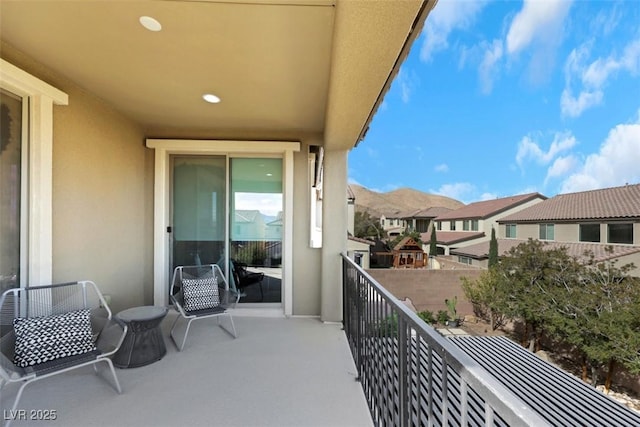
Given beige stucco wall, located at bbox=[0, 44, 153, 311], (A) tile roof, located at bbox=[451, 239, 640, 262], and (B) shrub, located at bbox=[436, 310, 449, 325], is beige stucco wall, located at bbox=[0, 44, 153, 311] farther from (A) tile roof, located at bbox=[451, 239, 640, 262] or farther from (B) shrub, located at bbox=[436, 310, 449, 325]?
(A) tile roof, located at bbox=[451, 239, 640, 262]

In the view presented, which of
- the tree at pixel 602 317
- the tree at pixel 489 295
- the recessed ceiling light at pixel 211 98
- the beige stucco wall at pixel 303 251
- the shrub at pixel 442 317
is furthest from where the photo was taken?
the shrub at pixel 442 317

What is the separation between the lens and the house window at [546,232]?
1657cm

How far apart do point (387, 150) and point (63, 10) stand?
159 ft

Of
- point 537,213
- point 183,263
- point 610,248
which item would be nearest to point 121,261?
point 183,263

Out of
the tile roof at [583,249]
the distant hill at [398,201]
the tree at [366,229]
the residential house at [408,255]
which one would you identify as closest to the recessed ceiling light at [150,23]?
the tile roof at [583,249]

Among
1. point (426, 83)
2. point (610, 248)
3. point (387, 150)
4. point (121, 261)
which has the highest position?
point (426, 83)

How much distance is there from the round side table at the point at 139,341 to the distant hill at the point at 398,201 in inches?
1495

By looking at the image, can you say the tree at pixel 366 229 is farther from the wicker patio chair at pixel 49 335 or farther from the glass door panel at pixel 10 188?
the glass door panel at pixel 10 188

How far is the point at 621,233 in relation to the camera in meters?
12.6

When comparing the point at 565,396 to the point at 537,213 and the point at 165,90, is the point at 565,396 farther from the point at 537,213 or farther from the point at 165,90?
the point at 537,213

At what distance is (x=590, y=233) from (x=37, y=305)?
19.5 metres

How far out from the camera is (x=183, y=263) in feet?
11.8

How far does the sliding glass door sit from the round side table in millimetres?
1342

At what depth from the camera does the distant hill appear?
1666 inches
